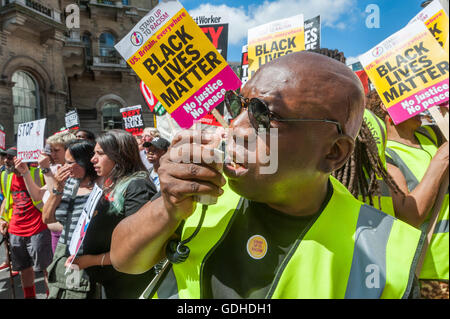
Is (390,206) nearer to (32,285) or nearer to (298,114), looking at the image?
(298,114)

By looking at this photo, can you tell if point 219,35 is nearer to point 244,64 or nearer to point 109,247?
point 244,64

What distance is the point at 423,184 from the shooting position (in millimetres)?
1594

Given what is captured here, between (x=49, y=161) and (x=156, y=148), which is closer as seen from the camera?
(x=49, y=161)

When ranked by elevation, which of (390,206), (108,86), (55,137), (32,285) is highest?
(108,86)

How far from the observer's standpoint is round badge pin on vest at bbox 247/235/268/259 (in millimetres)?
934

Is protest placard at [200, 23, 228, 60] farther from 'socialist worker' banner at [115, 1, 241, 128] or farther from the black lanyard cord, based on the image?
the black lanyard cord

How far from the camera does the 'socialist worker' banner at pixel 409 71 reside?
1827mm

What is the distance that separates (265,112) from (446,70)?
4.96 ft

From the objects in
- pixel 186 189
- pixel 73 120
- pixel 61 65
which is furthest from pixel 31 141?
pixel 61 65

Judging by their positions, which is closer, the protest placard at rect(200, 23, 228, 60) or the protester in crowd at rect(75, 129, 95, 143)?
the protester in crowd at rect(75, 129, 95, 143)

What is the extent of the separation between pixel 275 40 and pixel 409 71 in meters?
1.49

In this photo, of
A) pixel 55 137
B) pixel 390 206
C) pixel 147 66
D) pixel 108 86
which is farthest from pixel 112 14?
pixel 390 206

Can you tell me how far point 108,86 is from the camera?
20016 mm

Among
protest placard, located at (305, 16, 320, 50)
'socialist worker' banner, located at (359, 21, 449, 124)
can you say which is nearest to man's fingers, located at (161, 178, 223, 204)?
'socialist worker' banner, located at (359, 21, 449, 124)
